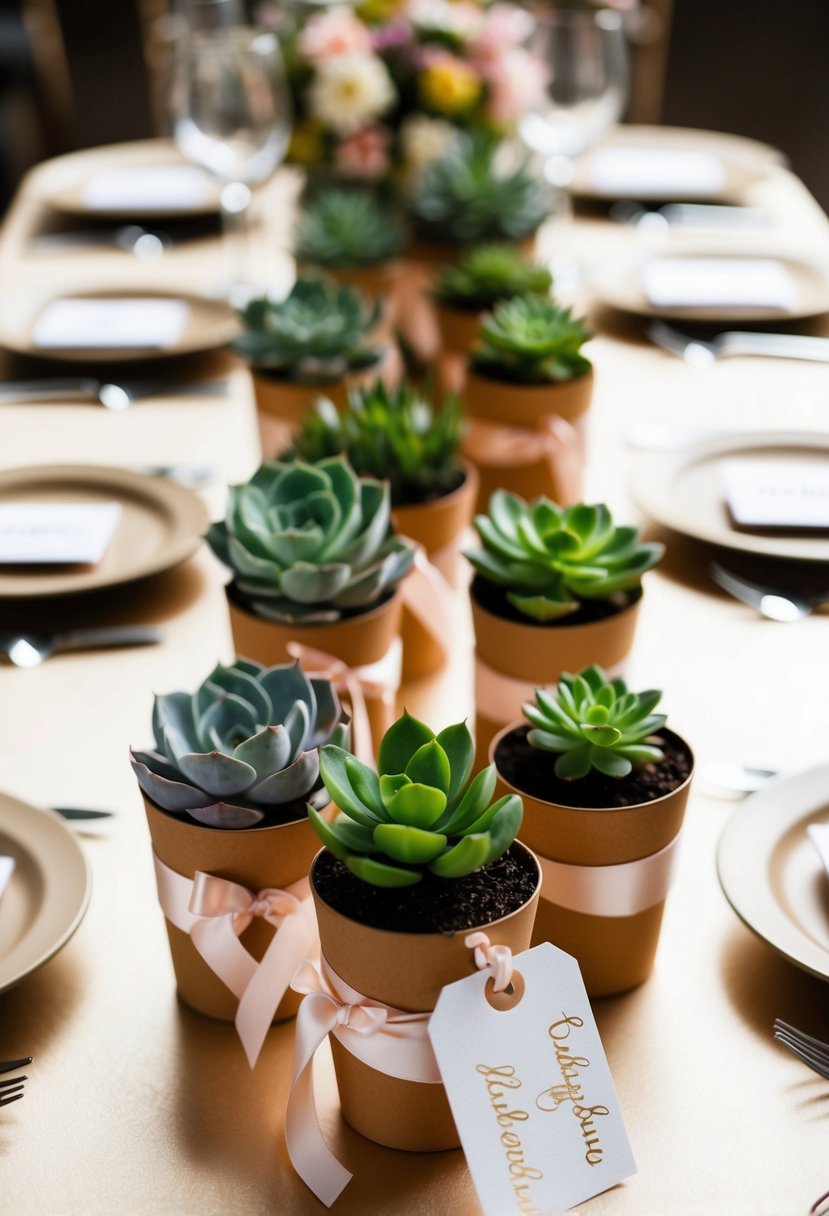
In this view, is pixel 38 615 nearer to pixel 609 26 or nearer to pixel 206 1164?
pixel 206 1164

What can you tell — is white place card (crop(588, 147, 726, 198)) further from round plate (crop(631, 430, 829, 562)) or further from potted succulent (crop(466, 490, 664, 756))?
potted succulent (crop(466, 490, 664, 756))

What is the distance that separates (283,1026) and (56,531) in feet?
1.94

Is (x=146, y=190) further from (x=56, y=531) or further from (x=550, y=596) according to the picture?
(x=550, y=596)

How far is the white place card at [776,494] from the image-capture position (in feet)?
3.84

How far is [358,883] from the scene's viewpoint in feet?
2.04

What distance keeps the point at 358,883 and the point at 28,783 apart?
38 centimetres

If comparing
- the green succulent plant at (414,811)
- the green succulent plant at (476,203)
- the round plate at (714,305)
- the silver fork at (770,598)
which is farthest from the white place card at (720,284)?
the green succulent plant at (414,811)

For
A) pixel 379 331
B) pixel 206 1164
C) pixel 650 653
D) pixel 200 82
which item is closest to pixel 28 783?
pixel 206 1164

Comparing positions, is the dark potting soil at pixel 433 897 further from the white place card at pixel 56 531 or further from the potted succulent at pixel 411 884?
the white place card at pixel 56 531

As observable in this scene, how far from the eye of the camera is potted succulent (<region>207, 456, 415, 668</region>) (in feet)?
2.77

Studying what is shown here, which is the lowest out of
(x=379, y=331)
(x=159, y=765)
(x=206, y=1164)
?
(x=379, y=331)

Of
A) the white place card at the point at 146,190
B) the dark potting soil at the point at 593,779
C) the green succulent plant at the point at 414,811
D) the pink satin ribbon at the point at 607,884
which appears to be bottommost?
the white place card at the point at 146,190

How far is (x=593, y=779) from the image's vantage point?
704 millimetres

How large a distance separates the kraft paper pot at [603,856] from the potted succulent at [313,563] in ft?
0.52
